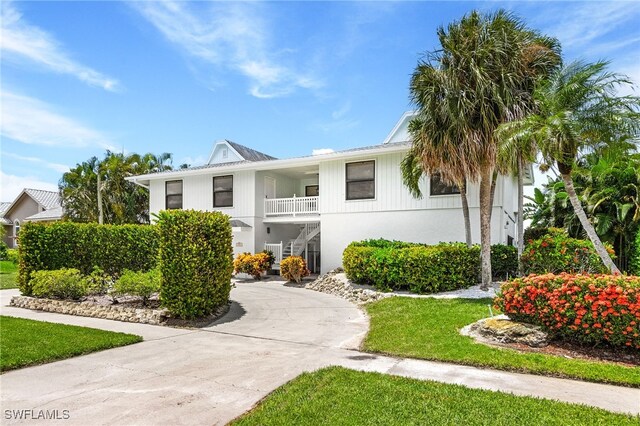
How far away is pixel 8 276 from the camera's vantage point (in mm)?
19375

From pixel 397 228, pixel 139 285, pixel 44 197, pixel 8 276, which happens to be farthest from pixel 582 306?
pixel 44 197

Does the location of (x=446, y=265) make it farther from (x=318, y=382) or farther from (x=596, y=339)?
(x=318, y=382)

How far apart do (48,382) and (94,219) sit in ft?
81.2

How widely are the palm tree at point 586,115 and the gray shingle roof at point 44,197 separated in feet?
129

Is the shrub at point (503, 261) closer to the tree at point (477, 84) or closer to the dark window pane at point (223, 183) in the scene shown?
the tree at point (477, 84)

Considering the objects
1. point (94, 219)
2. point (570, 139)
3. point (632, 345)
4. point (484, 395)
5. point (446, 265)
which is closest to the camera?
point (484, 395)

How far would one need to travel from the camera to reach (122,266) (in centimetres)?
1236

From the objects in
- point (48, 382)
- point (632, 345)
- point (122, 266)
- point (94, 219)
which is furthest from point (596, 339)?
point (94, 219)

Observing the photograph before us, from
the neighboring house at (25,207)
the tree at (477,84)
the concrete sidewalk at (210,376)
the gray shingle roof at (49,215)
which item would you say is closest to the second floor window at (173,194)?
the concrete sidewalk at (210,376)

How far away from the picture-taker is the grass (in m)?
5.90

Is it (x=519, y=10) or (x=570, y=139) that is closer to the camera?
(x=570, y=139)

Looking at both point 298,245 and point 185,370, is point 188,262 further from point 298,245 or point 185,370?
point 298,245

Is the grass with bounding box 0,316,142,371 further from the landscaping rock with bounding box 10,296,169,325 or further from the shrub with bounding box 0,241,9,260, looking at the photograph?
the shrub with bounding box 0,241,9,260

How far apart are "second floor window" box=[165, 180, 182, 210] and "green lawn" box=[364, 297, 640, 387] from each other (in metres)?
13.5
